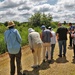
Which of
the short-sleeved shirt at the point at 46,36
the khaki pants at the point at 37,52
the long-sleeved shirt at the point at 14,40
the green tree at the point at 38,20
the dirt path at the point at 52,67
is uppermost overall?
the long-sleeved shirt at the point at 14,40

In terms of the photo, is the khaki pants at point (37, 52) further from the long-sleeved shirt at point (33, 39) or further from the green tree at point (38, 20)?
the green tree at point (38, 20)

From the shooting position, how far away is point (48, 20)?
5506 centimetres

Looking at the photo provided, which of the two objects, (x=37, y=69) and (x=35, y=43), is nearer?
(x=35, y=43)

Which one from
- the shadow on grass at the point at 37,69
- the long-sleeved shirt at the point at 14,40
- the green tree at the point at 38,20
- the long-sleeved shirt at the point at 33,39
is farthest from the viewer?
the green tree at the point at 38,20

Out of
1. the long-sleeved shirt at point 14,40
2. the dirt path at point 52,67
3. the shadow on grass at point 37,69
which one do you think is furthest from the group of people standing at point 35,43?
the dirt path at point 52,67

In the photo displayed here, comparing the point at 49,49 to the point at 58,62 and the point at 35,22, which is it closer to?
the point at 58,62

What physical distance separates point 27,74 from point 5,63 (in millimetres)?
3122

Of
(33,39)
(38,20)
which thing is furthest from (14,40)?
(38,20)

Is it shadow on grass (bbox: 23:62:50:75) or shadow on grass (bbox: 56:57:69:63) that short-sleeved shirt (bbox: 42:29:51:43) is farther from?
shadow on grass (bbox: 56:57:69:63)

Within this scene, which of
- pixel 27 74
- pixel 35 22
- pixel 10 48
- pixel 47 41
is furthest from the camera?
pixel 35 22

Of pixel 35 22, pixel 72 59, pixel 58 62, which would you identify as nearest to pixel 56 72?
pixel 58 62

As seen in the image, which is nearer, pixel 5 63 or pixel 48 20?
pixel 5 63

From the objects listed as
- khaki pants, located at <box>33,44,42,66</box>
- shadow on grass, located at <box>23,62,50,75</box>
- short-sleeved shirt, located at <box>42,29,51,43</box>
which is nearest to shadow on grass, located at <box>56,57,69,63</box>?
shadow on grass, located at <box>23,62,50,75</box>

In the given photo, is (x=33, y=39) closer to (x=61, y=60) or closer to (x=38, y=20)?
(x=61, y=60)
